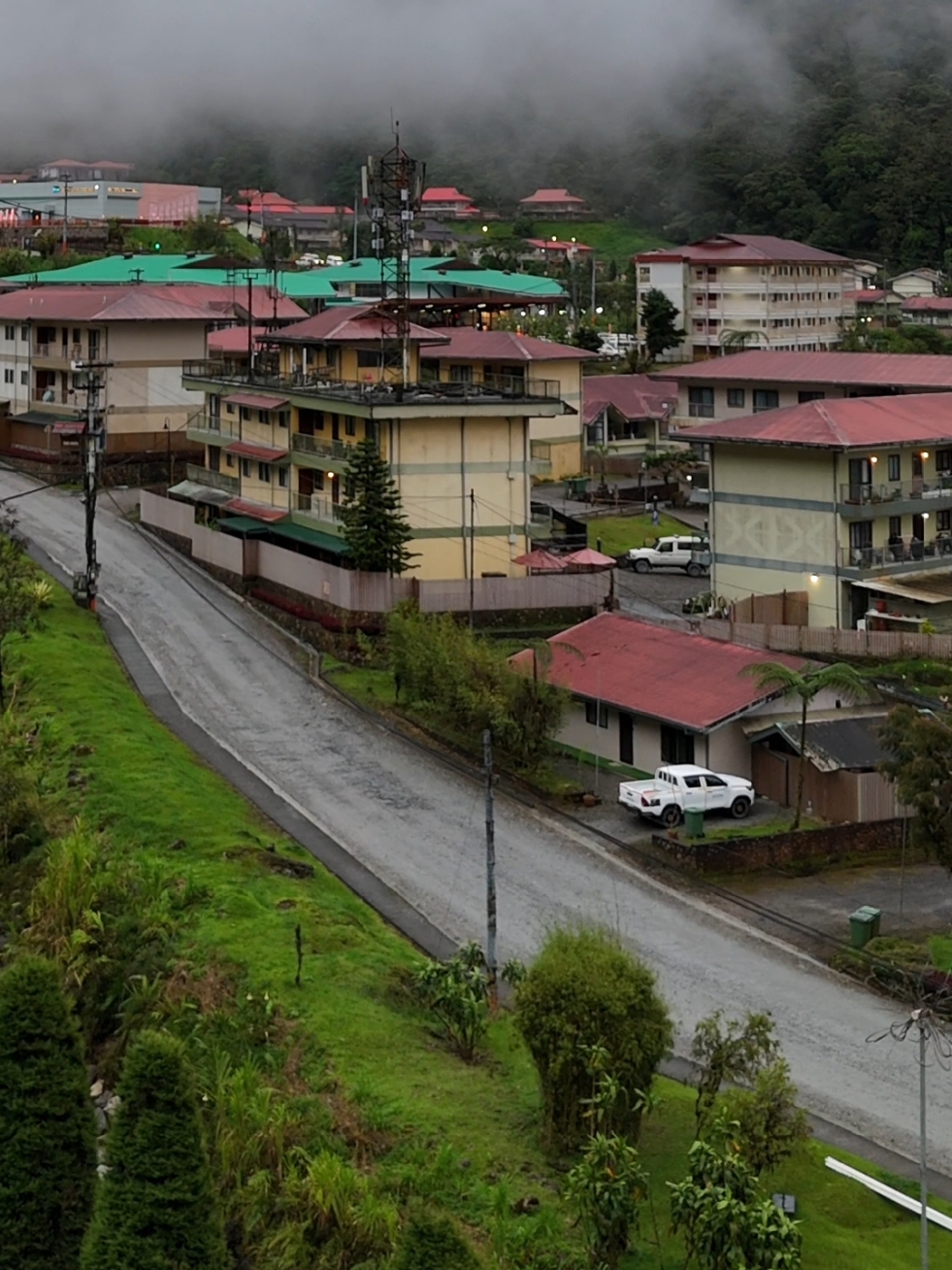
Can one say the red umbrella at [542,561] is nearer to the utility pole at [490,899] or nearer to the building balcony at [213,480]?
the building balcony at [213,480]

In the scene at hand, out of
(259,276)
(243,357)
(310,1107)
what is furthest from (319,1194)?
(259,276)

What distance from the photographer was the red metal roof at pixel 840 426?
48781mm

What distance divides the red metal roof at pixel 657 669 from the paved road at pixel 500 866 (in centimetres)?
381

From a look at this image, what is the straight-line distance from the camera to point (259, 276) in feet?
305

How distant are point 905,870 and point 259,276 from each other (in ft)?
213

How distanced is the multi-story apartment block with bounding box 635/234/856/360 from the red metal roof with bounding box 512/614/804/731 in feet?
189

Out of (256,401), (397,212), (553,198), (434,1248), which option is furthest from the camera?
(553,198)

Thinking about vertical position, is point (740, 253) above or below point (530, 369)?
above

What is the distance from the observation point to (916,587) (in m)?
48.6

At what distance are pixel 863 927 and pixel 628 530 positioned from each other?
114 ft

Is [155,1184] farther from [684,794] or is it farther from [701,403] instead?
[701,403]

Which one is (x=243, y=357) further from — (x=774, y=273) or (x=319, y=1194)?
(x=319, y=1194)

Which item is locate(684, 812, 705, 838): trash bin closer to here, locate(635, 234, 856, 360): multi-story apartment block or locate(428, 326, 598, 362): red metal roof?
locate(428, 326, 598, 362): red metal roof

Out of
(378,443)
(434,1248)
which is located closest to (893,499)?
(378,443)
